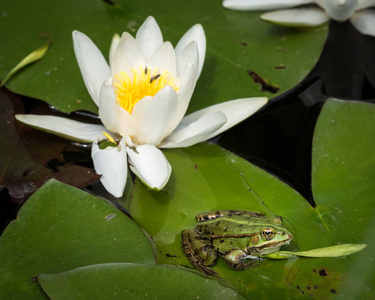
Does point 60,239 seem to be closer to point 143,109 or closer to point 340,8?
point 143,109

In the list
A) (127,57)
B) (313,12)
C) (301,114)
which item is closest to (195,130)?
(127,57)

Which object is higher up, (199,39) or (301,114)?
(199,39)

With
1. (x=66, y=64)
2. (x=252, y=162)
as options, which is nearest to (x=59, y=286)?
(x=252, y=162)

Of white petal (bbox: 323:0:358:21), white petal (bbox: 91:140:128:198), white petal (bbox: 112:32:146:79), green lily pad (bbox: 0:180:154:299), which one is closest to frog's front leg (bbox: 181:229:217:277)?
green lily pad (bbox: 0:180:154:299)

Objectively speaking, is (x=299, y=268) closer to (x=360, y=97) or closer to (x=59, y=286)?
(x=59, y=286)

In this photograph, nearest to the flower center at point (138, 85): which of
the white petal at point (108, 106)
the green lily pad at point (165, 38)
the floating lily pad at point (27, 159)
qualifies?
the white petal at point (108, 106)

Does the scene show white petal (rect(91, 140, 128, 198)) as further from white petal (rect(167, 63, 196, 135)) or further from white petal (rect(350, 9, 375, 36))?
white petal (rect(350, 9, 375, 36))

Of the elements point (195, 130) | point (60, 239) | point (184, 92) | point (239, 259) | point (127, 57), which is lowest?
point (239, 259)
